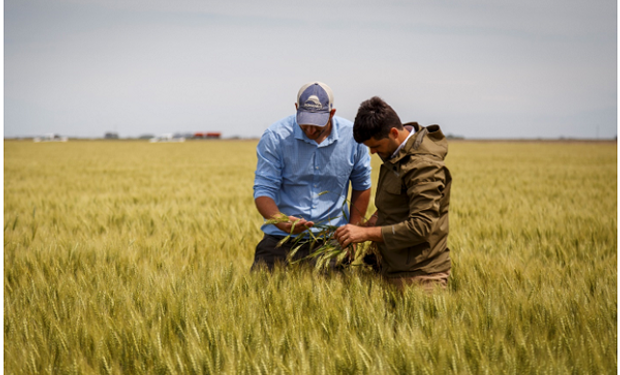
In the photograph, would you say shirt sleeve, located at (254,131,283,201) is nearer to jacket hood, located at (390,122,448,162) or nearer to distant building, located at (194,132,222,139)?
jacket hood, located at (390,122,448,162)

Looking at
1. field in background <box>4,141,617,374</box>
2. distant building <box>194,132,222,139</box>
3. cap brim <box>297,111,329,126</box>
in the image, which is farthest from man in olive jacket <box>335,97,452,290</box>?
distant building <box>194,132,222,139</box>

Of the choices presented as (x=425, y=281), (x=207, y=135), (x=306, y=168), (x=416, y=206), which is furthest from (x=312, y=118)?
(x=207, y=135)

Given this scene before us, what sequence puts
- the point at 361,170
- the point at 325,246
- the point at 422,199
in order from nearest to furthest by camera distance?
the point at 422,199 < the point at 325,246 < the point at 361,170

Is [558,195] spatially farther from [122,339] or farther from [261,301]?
[122,339]

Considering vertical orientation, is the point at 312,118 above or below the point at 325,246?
above

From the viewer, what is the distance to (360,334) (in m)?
2.01

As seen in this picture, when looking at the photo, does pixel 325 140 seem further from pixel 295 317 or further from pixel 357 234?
pixel 295 317

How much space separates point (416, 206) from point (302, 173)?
994 millimetres

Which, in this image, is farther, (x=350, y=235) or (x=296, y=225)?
(x=296, y=225)

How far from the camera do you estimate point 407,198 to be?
2277mm

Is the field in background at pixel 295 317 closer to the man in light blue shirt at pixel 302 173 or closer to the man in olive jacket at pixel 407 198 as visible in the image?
the man in olive jacket at pixel 407 198

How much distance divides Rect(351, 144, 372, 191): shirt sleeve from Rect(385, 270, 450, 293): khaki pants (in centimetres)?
88

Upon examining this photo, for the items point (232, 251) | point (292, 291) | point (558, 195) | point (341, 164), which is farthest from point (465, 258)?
point (558, 195)

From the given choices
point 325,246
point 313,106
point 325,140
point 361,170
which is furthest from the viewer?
point 361,170
